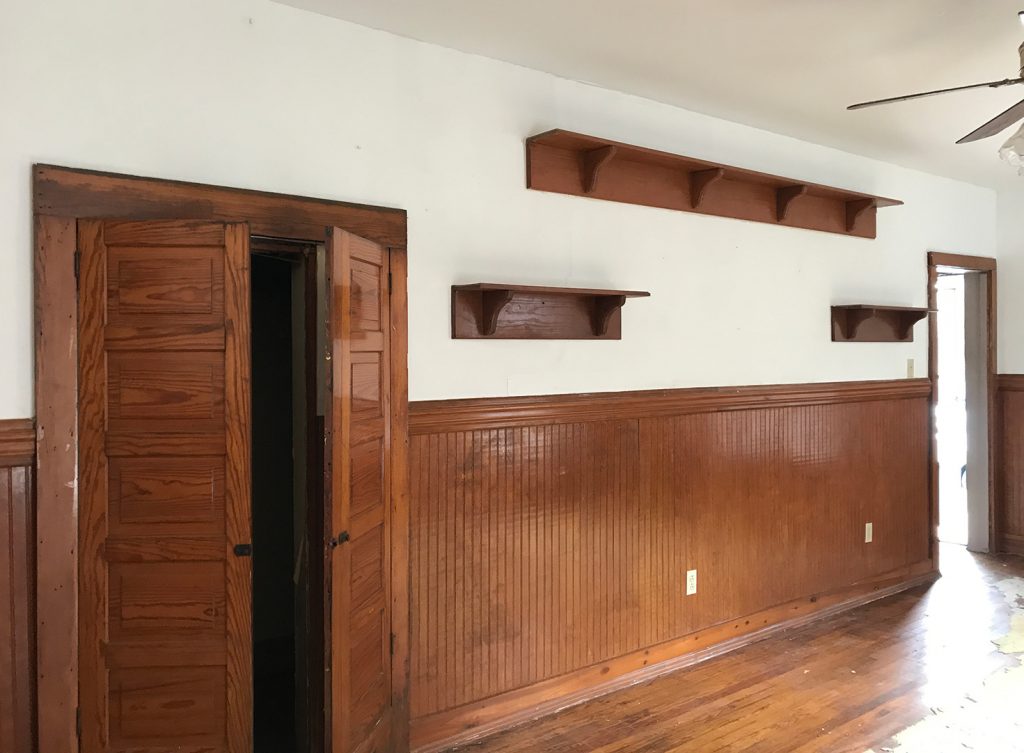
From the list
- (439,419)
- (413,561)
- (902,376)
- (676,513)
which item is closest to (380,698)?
(413,561)

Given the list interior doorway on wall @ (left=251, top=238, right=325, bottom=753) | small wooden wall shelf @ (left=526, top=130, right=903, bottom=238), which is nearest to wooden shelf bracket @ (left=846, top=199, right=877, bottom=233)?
small wooden wall shelf @ (left=526, top=130, right=903, bottom=238)

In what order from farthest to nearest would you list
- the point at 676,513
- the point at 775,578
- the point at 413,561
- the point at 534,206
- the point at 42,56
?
the point at 775,578
the point at 676,513
the point at 534,206
the point at 413,561
the point at 42,56

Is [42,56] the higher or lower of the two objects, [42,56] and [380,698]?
the higher

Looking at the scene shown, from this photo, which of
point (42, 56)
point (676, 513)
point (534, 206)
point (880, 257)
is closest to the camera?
point (42, 56)

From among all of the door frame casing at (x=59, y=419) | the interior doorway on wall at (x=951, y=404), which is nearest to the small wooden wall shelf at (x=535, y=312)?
the door frame casing at (x=59, y=419)

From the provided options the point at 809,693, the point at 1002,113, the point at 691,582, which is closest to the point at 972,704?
the point at 809,693

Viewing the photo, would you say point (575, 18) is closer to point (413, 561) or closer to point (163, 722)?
point (413, 561)

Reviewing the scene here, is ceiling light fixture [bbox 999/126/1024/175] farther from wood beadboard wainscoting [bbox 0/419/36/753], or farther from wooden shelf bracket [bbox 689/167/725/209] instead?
wood beadboard wainscoting [bbox 0/419/36/753]

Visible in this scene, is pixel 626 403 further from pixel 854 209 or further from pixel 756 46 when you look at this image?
pixel 854 209

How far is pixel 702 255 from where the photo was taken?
3.90 m

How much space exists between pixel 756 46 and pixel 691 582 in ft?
7.87

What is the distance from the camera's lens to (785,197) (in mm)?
4156

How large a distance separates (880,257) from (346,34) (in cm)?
354

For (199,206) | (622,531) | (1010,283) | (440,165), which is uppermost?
(440,165)
